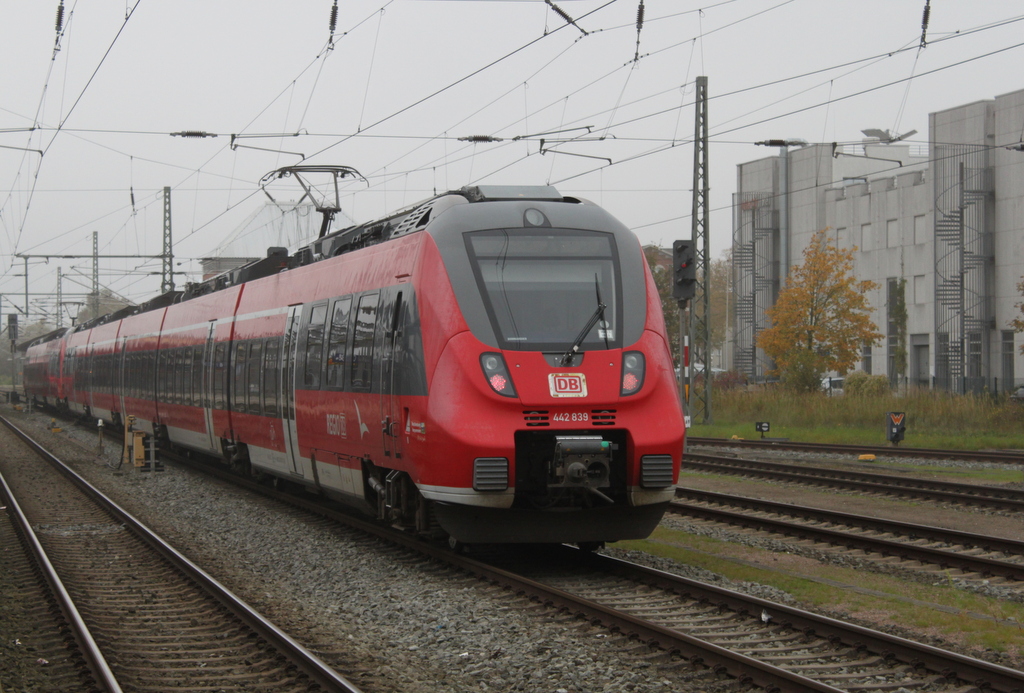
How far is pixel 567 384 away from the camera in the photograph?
357 inches

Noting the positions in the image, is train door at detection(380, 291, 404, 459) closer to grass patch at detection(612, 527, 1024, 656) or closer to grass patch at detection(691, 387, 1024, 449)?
grass patch at detection(612, 527, 1024, 656)

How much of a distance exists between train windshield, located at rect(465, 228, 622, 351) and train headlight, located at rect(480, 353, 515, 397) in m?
0.18

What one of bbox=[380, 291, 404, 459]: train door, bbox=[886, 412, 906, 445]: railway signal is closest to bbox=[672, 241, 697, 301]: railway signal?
bbox=[886, 412, 906, 445]: railway signal

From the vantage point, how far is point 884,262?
54.3m

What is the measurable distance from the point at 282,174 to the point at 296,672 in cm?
1523

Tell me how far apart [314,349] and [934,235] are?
143ft

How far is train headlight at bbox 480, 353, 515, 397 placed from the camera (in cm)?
894

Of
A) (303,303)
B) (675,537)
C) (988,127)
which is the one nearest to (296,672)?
(675,537)

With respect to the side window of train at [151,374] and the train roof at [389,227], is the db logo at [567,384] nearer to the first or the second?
the train roof at [389,227]

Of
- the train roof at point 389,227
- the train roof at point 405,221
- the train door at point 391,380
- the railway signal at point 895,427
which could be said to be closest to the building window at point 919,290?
the railway signal at point 895,427

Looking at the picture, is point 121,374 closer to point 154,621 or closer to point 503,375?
point 154,621

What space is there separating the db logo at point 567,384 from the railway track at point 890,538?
3709mm

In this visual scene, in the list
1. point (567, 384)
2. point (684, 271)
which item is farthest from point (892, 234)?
point (567, 384)

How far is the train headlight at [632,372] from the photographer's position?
924cm
